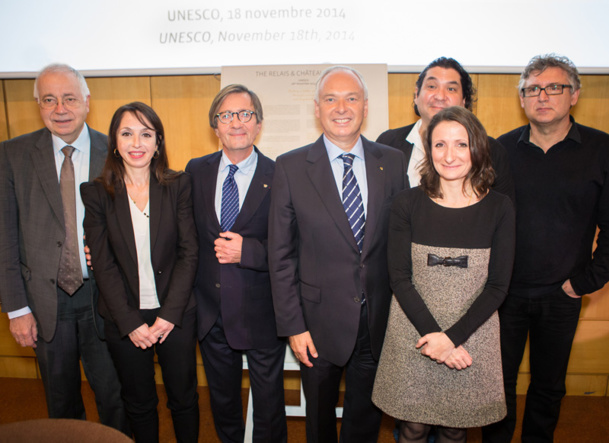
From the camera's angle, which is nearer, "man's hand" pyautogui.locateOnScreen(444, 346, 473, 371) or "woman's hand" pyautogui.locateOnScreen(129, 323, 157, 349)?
"man's hand" pyautogui.locateOnScreen(444, 346, 473, 371)

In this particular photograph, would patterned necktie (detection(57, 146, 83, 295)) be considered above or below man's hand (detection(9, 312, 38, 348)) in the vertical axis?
above

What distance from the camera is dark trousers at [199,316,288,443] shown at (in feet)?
7.18

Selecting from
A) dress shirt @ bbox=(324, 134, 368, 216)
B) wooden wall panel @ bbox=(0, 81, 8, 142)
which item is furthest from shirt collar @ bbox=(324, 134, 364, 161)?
wooden wall panel @ bbox=(0, 81, 8, 142)

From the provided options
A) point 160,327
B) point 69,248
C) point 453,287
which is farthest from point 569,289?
point 69,248

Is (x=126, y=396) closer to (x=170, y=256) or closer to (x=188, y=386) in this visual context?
(x=188, y=386)

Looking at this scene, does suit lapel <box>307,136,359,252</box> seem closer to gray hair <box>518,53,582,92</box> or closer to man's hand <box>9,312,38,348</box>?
gray hair <box>518,53,582,92</box>

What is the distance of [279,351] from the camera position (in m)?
2.23

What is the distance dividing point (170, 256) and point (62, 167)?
0.76 metres

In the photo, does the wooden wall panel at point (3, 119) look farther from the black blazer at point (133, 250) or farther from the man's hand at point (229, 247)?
the man's hand at point (229, 247)

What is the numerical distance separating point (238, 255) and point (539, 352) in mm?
1768

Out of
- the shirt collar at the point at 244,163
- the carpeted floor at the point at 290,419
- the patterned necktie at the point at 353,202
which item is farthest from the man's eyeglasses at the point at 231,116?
the carpeted floor at the point at 290,419

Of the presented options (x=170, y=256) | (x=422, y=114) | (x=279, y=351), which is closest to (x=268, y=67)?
(x=422, y=114)

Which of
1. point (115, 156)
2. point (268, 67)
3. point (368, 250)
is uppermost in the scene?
point (268, 67)

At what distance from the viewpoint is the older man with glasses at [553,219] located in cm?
217
